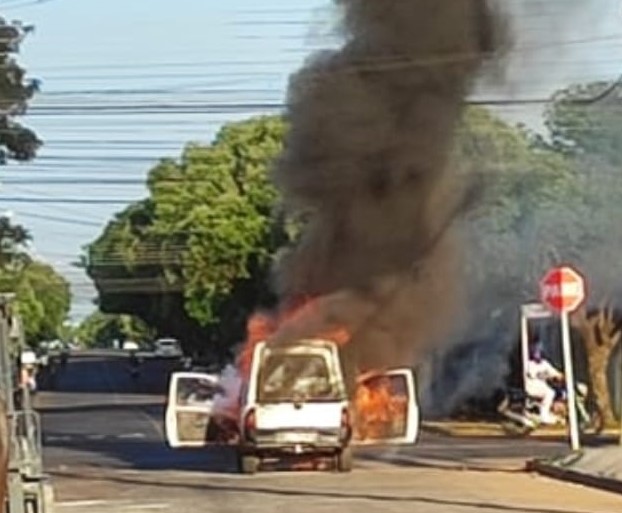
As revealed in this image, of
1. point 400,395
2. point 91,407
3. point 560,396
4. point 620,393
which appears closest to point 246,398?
point 400,395

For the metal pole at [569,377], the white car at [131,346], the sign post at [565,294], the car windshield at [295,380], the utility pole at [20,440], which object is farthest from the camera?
the white car at [131,346]

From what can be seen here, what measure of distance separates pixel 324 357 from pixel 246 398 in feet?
6.61

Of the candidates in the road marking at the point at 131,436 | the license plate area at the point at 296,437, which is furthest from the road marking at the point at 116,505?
the road marking at the point at 131,436

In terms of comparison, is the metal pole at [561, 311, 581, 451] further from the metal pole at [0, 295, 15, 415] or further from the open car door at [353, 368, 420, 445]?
the metal pole at [0, 295, 15, 415]

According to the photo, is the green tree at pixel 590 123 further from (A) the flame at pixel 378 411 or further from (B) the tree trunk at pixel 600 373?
(B) the tree trunk at pixel 600 373

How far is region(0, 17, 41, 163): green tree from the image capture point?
1122 inches

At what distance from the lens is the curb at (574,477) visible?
79.6 ft

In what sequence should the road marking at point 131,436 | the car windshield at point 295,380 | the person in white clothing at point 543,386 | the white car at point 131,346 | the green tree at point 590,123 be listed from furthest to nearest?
the white car at point 131,346, the person in white clothing at point 543,386, the road marking at point 131,436, the car windshield at point 295,380, the green tree at point 590,123

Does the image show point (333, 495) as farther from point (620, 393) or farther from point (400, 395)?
point (620, 393)

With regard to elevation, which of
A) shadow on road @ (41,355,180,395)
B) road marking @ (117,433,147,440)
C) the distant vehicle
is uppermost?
the distant vehicle

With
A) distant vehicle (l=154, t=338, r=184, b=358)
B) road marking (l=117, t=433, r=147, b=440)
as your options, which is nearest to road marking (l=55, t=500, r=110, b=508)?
road marking (l=117, t=433, r=147, b=440)

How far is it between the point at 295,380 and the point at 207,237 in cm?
2826

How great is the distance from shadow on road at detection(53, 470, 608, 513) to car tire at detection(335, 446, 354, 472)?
5.21 ft

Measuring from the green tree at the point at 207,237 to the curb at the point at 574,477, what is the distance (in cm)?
1543
